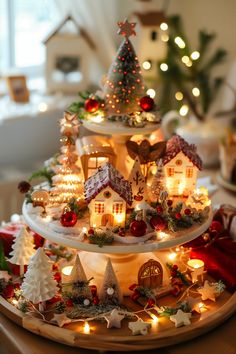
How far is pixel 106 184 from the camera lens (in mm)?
1299

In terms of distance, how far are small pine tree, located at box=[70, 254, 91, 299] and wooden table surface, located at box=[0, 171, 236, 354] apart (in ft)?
0.45

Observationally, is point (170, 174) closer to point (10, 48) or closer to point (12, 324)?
point (12, 324)

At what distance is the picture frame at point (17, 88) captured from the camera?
8.75 feet

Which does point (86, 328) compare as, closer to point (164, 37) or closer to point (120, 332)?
point (120, 332)

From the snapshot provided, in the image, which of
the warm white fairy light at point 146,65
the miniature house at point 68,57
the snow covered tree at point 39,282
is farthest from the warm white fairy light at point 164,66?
the snow covered tree at point 39,282

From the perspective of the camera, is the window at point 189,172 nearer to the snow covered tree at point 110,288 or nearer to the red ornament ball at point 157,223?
the red ornament ball at point 157,223

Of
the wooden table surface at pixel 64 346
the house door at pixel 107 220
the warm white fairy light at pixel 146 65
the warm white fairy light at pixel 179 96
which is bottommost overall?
the wooden table surface at pixel 64 346

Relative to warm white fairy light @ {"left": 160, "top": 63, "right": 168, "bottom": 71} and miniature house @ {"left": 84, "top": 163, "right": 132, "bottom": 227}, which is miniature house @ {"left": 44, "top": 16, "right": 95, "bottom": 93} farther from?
miniature house @ {"left": 84, "top": 163, "right": 132, "bottom": 227}

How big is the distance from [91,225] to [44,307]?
0.75ft

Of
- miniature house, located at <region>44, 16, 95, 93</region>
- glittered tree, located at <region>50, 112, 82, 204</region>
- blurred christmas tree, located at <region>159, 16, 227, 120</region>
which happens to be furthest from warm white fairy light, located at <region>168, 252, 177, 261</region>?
miniature house, located at <region>44, 16, 95, 93</region>

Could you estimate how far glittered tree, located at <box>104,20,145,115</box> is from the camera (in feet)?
4.79

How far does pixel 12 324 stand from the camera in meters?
1.33

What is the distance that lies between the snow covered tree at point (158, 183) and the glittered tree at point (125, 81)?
19 centimetres

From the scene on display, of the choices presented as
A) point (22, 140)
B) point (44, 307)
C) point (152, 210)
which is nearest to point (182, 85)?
point (22, 140)
